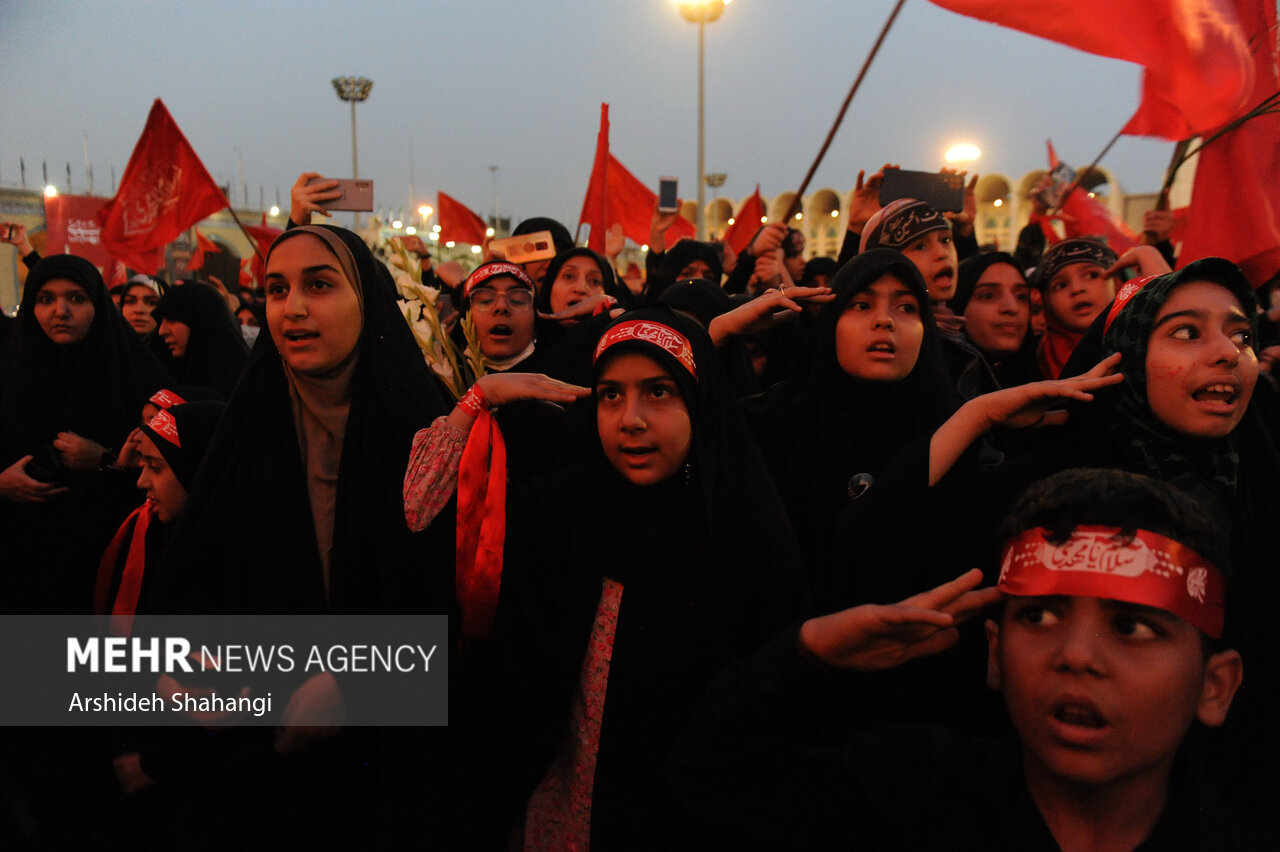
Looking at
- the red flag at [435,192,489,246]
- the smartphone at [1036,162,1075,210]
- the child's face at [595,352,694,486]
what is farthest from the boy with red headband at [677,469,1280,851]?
the red flag at [435,192,489,246]

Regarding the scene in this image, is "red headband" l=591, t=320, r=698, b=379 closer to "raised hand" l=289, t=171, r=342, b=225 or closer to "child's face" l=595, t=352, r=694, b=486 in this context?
"child's face" l=595, t=352, r=694, b=486

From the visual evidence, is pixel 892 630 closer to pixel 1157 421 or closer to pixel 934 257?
pixel 1157 421

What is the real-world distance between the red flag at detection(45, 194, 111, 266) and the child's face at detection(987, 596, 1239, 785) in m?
9.13

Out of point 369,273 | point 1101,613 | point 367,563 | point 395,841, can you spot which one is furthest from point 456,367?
point 1101,613

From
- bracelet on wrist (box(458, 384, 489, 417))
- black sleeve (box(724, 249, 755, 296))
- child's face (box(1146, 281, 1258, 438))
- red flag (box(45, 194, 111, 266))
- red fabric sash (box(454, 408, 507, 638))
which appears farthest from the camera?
red flag (box(45, 194, 111, 266))

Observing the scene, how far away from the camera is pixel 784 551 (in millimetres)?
1786

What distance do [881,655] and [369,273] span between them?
1813mm

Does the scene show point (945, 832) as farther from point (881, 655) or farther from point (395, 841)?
point (395, 841)

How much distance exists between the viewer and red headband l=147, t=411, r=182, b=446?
2574mm

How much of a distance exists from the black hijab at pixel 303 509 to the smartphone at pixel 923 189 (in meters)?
1.97

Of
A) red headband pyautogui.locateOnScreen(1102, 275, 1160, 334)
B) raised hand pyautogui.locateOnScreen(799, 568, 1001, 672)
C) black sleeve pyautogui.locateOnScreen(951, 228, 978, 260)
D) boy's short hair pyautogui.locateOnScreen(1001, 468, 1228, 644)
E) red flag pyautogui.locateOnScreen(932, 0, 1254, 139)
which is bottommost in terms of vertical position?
raised hand pyautogui.locateOnScreen(799, 568, 1001, 672)

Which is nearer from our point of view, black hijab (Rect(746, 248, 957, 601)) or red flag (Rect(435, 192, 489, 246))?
black hijab (Rect(746, 248, 957, 601))

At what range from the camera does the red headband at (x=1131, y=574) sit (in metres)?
1.14

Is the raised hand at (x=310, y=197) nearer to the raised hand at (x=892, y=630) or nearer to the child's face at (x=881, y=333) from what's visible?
the child's face at (x=881, y=333)
